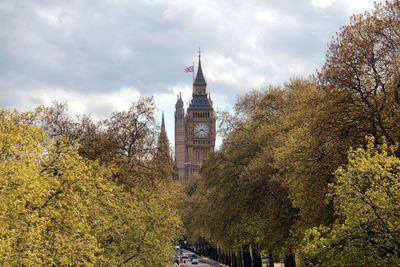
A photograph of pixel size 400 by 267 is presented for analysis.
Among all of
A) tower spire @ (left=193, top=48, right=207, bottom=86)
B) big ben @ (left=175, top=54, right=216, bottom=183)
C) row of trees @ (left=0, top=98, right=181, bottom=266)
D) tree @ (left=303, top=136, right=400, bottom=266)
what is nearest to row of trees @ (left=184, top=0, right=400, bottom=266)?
tree @ (left=303, top=136, right=400, bottom=266)

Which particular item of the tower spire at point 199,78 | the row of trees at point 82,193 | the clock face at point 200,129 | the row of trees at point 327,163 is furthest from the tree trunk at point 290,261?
the tower spire at point 199,78

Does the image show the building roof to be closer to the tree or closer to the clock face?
the clock face

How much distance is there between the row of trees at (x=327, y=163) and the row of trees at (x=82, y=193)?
20.4 feet

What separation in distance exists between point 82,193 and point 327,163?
11324 mm

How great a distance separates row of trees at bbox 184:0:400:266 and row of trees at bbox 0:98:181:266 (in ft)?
20.4

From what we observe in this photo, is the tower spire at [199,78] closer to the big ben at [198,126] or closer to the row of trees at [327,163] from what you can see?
the big ben at [198,126]

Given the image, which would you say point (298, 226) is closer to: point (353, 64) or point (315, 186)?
point (315, 186)

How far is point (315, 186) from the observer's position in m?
26.0

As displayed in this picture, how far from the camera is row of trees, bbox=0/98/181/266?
1897 cm

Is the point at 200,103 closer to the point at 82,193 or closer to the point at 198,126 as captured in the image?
the point at 198,126

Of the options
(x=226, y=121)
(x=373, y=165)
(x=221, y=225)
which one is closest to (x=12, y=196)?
(x=373, y=165)

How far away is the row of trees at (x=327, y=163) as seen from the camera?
1784 centimetres

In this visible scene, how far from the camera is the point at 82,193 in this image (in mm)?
25453

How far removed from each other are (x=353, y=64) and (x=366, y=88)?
1500 millimetres
